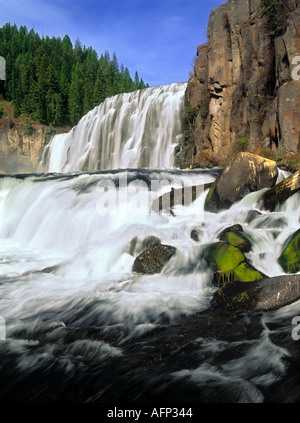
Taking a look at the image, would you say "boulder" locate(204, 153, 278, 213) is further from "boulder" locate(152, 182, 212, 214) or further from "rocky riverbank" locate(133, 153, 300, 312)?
"boulder" locate(152, 182, 212, 214)

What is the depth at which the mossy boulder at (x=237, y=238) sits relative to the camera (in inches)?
259

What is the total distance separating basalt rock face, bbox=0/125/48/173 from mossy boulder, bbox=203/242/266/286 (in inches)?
1461

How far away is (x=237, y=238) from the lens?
676 cm

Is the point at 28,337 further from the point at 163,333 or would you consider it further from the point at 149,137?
the point at 149,137

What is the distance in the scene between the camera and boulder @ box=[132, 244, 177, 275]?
6597mm

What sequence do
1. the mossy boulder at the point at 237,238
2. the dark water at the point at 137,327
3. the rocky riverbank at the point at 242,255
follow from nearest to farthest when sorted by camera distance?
the dark water at the point at 137,327, the rocky riverbank at the point at 242,255, the mossy boulder at the point at 237,238

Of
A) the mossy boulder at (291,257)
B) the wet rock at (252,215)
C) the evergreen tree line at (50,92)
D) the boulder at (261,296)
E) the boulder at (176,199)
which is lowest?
the boulder at (261,296)

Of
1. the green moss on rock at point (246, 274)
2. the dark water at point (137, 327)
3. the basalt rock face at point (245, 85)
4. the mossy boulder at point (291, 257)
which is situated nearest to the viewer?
the dark water at point (137, 327)

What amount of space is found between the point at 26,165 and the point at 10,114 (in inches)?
445

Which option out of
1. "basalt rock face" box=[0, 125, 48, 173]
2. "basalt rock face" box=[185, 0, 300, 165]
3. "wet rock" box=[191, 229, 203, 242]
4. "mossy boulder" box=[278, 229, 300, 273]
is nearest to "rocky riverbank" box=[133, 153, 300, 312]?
"mossy boulder" box=[278, 229, 300, 273]

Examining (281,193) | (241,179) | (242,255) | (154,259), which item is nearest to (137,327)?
(154,259)

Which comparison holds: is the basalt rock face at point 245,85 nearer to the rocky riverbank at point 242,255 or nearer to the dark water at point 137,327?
the rocky riverbank at point 242,255

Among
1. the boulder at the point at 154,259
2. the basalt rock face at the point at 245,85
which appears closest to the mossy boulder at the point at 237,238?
the boulder at the point at 154,259

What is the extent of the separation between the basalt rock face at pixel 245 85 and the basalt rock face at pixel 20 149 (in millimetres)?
25256
